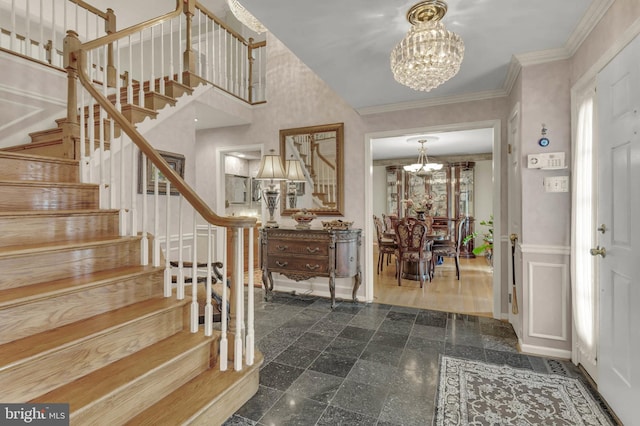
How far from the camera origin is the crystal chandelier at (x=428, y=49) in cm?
182

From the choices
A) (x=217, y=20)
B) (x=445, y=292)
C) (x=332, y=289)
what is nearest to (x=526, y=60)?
(x=332, y=289)

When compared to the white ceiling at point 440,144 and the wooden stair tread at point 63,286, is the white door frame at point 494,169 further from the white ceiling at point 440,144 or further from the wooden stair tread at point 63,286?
the wooden stair tread at point 63,286

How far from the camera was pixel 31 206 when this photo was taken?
2.07 m

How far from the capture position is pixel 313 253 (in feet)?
12.0

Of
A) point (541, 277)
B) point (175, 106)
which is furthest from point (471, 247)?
point (175, 106)

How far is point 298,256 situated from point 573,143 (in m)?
2.78

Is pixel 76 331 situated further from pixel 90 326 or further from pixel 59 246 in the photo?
pixel 59 246

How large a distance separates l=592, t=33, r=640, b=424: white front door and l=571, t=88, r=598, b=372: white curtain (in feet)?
0.78

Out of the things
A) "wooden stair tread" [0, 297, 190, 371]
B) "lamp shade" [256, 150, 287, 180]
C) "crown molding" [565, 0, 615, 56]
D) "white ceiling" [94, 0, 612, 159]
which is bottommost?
"wooden stair tread" [0, 297, 190, 371]

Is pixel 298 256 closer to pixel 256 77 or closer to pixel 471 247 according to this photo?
pixel 256 77

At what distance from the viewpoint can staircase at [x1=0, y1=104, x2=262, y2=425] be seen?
1.35 metres

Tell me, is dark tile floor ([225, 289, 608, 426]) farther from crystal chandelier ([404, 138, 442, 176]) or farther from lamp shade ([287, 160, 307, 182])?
crystal chandelier ([404, 138, 442, 176])

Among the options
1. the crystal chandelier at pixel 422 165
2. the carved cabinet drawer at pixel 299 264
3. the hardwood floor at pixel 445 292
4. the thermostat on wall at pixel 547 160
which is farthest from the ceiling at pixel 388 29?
the crystal chandelier at pixel 422 165

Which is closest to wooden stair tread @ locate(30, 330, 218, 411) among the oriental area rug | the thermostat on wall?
the oriental area rug
